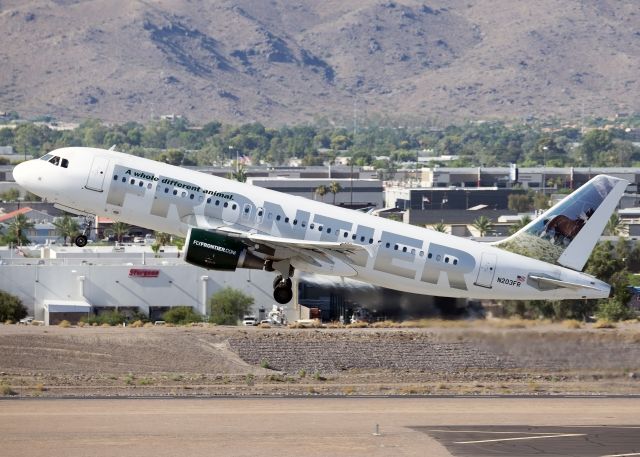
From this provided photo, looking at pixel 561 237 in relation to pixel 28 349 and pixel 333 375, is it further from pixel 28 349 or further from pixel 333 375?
pixel 28 349

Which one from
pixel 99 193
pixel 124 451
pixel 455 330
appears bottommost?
pixel 124 451

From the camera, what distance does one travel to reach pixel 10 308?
5325 inches

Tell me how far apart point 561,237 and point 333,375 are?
2687cm

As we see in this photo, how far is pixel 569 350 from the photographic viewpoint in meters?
91.2

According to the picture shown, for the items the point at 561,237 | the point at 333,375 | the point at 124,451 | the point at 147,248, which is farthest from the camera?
the point at 147,248

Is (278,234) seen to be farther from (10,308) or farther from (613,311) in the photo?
(10,308)

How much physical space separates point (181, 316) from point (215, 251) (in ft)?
191

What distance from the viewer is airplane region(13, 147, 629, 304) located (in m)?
78.9

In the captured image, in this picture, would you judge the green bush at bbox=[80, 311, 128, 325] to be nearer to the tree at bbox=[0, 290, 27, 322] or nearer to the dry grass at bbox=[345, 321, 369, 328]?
the tree at bbox=[0, 290, 27, 322]

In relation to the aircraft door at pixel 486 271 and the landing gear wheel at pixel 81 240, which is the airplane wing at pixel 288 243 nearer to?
the aircraft door at pixel 486 271

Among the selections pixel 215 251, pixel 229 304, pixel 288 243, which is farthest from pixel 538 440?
pixel 229 304

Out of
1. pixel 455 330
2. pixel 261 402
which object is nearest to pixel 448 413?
pixel 455 330

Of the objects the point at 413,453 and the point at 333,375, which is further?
the point at 333,375

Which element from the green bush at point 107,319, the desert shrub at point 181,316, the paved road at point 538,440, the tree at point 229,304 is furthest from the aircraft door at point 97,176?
the tree at point 229,304
